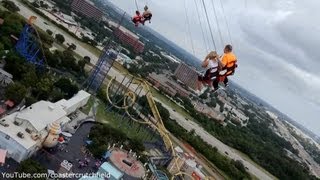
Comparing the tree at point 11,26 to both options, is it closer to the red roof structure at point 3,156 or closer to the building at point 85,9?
the red roof structure at point 3,156

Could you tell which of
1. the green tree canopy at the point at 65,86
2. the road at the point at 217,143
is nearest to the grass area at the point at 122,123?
the green tree canopy at the point at 65,86

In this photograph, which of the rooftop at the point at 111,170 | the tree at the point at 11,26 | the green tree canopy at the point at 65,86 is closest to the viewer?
the rooftop at the point at 111,170

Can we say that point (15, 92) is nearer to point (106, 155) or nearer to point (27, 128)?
point (27, 128)

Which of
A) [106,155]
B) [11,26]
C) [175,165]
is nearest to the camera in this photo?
[106,155]

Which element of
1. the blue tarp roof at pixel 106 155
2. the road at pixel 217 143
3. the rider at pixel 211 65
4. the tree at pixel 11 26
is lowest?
the road at pixel 217 143

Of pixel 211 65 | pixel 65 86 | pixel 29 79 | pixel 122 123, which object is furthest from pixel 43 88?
pixel 211 65

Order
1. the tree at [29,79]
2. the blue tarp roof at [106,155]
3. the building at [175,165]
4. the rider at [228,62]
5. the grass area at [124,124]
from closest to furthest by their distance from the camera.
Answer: the rider at [228,62] < the blue tarp roof at [106,155] < the tree at [29,79] < the building at [175,165] < the grass area at [124,124]
